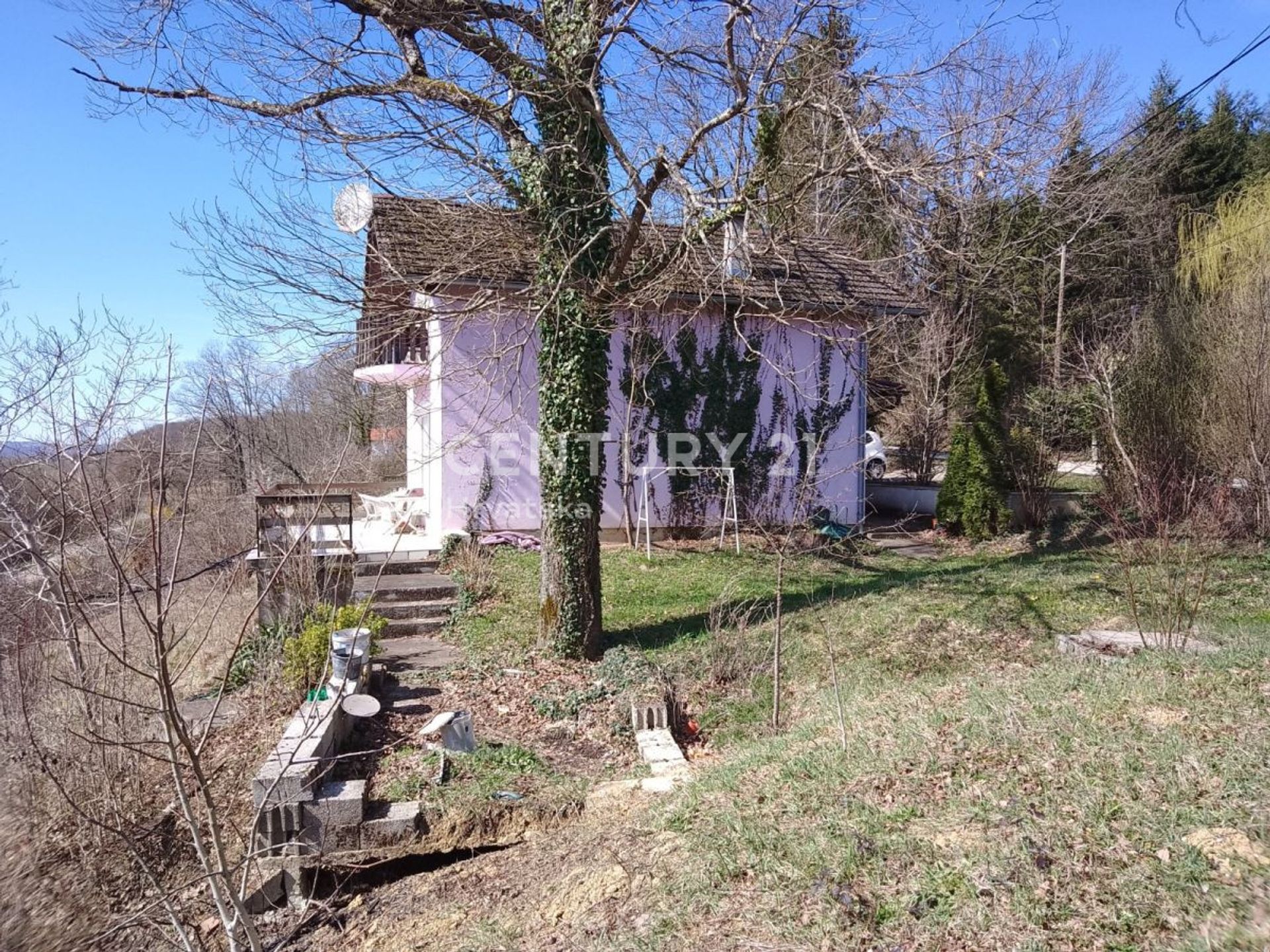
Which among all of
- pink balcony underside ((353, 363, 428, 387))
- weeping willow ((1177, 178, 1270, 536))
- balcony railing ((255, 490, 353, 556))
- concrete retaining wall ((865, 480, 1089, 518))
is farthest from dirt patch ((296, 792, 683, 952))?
concrete retaining wall ((865, 480, 1089, 518))

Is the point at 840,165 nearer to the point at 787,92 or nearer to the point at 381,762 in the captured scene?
the point at 787,92

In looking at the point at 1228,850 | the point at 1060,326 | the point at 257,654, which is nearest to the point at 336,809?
the point at 257,654

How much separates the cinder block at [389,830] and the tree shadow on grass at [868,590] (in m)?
3.60

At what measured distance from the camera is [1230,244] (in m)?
15.5

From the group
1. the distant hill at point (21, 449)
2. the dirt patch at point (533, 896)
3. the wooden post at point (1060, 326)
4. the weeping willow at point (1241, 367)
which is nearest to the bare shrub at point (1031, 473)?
the weeping willow at point (1241, 367)

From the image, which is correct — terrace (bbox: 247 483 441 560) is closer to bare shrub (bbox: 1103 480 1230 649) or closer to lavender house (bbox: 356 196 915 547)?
lavender house (bbox: 356 196 915 547)

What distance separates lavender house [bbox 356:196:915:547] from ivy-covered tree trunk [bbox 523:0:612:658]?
39cm

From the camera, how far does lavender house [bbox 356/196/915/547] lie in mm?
9133

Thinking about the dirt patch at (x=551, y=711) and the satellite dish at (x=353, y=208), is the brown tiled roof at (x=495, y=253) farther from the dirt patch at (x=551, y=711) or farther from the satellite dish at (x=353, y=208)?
the dirt patch at (x=551, y=711)

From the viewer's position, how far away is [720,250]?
871 centimetres

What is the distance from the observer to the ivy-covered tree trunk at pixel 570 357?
8.15 m

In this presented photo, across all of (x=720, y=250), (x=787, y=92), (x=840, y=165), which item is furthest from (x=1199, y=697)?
(x=787, y=92)

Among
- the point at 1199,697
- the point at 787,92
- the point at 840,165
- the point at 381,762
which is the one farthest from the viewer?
the point at 787,92

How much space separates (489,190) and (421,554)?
5649 millimetres
